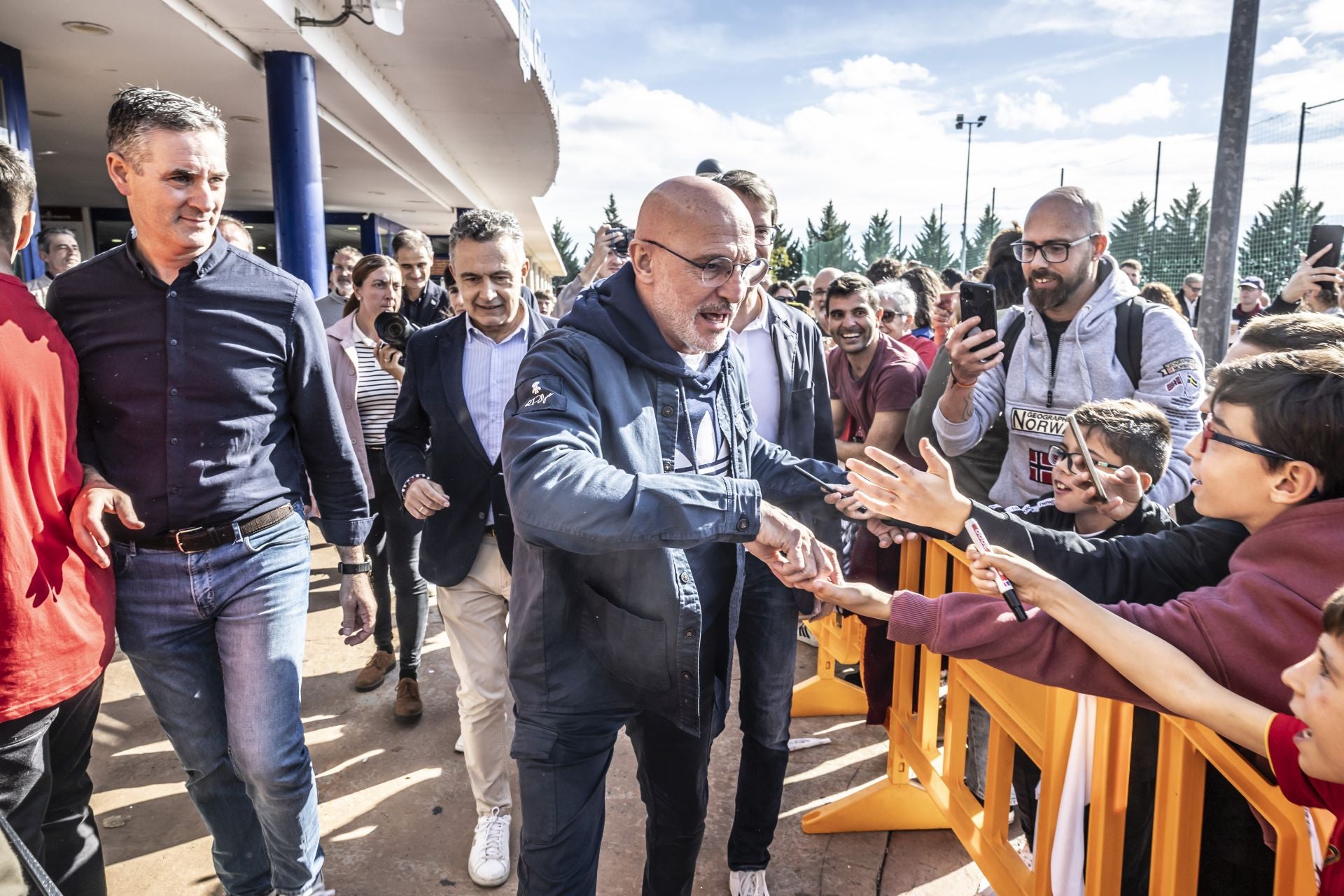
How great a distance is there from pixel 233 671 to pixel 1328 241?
5.13 meters

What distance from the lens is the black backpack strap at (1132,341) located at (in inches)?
115

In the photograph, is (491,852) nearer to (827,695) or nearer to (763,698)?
(763,698)

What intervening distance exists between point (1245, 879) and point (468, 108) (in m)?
13.0

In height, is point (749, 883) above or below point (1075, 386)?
below

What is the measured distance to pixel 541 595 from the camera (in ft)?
6.80

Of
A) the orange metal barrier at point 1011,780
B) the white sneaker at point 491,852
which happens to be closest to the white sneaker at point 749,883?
the orange metal barrier at point 1011,780

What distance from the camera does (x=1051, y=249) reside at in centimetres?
303

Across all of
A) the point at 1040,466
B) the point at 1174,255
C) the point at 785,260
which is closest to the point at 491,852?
the point at 1040,466

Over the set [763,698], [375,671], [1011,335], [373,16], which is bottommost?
[375,671]

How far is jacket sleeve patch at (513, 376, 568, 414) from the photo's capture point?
1.84 meters

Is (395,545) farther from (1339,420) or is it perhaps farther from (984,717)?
(1339,420)

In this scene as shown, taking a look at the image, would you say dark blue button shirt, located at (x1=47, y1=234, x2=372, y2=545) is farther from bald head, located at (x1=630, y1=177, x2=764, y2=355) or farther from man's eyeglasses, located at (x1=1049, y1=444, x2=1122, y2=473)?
man's eyeglasses, located at (x1=1049, y1=444, x2=1122, y2=473)

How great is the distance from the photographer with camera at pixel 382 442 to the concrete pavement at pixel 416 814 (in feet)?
0.75

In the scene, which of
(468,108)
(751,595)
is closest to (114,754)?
(751,595)
